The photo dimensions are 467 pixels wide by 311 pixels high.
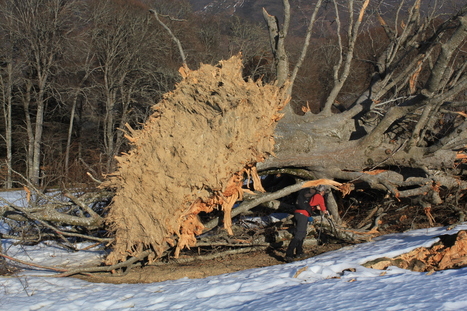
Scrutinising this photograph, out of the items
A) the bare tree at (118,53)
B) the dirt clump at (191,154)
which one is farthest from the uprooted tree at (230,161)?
the bare tree at (118,53)

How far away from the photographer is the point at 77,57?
23531mm

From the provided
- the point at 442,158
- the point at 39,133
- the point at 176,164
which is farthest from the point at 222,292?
the point at 39,133

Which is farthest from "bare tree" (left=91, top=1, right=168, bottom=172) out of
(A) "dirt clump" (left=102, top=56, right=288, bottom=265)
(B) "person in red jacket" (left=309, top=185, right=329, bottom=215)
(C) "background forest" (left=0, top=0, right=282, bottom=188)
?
(B) "person in red jacket" (left=309, top=185, right=329, bottom=215)

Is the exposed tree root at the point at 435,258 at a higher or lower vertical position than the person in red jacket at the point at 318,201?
lower

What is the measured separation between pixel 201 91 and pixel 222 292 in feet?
9.06

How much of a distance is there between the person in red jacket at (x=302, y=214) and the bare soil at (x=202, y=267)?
223 mm

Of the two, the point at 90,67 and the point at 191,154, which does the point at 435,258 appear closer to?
the point at 191,154

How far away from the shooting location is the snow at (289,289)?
4.06 metres

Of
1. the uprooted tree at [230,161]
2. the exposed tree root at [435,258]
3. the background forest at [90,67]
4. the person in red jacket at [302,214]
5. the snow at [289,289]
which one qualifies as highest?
the background forest at [90,67]

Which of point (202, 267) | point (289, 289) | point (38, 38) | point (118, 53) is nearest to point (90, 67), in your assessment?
point (118, 53)

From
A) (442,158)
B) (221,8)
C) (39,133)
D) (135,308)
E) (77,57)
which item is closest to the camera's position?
(135,308)

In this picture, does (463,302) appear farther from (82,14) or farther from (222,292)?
(82,14)

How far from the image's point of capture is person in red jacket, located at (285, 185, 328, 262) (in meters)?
6.50

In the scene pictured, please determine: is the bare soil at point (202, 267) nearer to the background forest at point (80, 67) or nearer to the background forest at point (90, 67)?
the background forest at point (90, 67)
